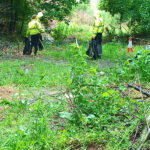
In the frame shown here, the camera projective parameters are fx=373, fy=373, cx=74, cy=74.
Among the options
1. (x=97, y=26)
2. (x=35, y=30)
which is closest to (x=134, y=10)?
(x=97, y=26)

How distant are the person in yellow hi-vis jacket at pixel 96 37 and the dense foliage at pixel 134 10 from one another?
250cm

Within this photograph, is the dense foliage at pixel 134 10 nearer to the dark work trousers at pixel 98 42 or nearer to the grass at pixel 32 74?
the dark work trousers at pixel 98 42

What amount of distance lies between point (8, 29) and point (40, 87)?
12008 mm

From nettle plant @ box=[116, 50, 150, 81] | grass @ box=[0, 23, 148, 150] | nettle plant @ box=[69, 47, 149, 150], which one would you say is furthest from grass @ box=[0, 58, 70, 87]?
nettle plant @ box=[69, 47, 149, 150]

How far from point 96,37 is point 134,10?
14.2 ft

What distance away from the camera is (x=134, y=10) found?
1888 cm

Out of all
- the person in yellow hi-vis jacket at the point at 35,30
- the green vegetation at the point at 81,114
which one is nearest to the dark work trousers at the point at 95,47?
the person in yellow hi-vis jacket at the point at 35,30

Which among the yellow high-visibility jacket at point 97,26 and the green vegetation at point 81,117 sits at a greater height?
the yellow high-visibility jacket at point 97,26

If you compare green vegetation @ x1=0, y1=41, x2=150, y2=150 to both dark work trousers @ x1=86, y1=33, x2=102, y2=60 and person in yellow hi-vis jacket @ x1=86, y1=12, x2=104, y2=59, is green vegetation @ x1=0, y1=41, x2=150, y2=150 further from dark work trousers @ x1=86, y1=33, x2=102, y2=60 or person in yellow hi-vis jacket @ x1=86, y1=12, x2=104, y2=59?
dark work trousers @ x1=86, y1=33, x2=102, y2=60

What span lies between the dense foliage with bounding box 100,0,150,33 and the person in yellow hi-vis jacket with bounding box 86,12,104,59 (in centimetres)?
250

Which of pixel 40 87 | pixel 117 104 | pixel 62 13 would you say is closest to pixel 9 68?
pixel 40 87

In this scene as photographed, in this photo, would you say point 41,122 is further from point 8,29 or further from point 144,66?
point 8,29

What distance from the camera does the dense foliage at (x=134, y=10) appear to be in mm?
16719

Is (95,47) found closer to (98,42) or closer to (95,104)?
(98,42)
